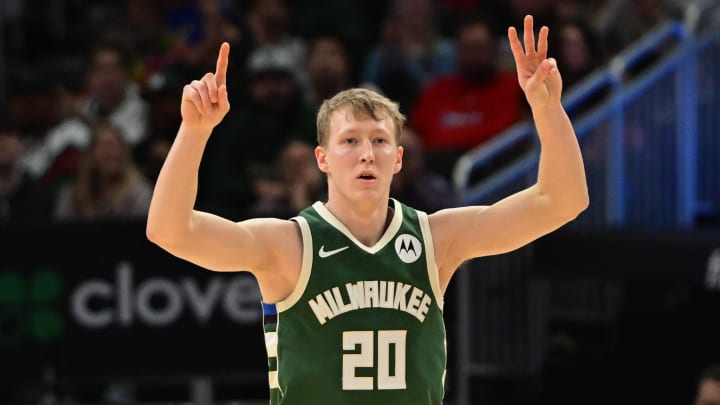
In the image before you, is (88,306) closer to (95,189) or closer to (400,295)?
(95,189)

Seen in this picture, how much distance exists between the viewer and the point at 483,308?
1088cm

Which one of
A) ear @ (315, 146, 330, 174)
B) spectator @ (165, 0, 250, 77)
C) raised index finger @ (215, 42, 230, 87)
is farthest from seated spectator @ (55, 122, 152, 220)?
raised index finger @ (215, 42, 230, 87)

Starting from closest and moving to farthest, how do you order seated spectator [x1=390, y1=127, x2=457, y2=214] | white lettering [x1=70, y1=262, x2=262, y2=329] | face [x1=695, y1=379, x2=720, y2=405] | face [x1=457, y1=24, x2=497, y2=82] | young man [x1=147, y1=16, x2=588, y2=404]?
1. young man [x1=147, y1=16, x2=588, y2=404]
2. face [x1=695, y1=379, x2=720, y2=405]
3. white lettering [x1=70, y1=262, x2=262, y2=329]
4. seated spectator [x1=390, y1=127, x2=457, y2=214]
5. face [x1=457, y1=24, x2=497, y2=82]

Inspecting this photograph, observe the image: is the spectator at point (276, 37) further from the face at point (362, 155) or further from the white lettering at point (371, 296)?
the white lettering at point (371, 296)

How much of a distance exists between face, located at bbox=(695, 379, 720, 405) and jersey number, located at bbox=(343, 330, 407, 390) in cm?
419

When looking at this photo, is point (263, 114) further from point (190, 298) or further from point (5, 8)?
point (5, 8)

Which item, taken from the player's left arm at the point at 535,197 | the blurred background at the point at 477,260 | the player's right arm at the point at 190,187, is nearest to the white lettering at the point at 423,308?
the player's left arm at the point at 535,197

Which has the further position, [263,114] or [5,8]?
[5,8]

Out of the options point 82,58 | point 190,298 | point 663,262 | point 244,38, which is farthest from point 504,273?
point 82,58

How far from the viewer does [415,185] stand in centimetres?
1102

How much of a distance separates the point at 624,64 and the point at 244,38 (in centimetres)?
419

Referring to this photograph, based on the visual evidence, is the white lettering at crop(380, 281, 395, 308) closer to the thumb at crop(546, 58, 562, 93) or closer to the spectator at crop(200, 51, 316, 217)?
the thumb at crop(546, 58, 562, 93)

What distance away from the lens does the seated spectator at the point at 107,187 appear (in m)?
11.4

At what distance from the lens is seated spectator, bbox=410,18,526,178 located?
12.5 meters
